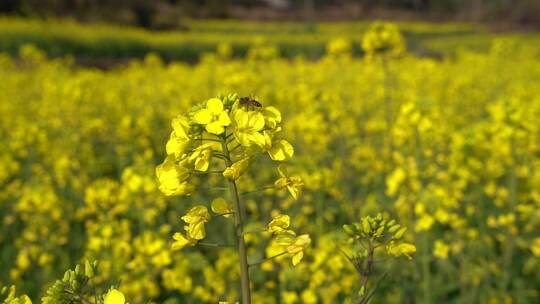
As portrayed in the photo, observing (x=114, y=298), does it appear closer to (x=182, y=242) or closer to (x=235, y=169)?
(x=182, y=242)

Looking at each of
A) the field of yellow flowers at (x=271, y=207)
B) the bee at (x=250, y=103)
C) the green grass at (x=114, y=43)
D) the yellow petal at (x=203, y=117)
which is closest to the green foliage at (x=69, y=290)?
the field of yellow flowers at (x=271, y=207)

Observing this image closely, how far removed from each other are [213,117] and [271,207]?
2912 millimetres

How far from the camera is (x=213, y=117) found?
3.68ft

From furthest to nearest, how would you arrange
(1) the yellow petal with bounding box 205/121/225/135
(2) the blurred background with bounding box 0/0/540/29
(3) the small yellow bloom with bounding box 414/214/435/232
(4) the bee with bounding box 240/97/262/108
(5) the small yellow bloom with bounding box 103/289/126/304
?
(2) the blurred background with bounding box 0/0/540/29 → (3) the small yellow bloom with bounding box 414/214/435/232 → (4) the bee with bounding box 240/97/262/108 → (1) the yellow petal with bounding box 205/121/225/135 → (5) the small yellow bloom with bounding box 103/289/126/304

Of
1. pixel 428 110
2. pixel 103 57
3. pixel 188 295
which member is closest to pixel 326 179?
pixel 428 110

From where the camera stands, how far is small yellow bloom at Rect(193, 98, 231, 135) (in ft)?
3.58

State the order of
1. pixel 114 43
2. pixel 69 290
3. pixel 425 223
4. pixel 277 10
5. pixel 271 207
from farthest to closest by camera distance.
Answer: pixel 277 10 < pixel 114 43 < pixel 271 207 < pixel 425 223 < pixel 69 290

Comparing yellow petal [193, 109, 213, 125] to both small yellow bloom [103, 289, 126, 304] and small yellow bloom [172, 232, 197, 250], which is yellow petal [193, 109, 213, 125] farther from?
small yellow bloom [103, 289, 126, 304]

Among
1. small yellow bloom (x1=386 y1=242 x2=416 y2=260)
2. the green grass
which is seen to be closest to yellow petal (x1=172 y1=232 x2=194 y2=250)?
small yellow bloom (x1=386 y1=242 x2=416 y2=260)

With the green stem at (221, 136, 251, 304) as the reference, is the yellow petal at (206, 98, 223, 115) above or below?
above

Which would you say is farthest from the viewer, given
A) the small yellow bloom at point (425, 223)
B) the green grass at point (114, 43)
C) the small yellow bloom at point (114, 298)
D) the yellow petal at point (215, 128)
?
the green grass at point (114, 43)

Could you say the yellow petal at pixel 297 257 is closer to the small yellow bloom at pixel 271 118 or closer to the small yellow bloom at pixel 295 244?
the small yellow bloom at pixel 295 244

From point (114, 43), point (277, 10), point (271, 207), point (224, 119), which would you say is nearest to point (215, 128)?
point (224, 119)

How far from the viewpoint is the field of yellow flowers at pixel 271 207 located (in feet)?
3.85
